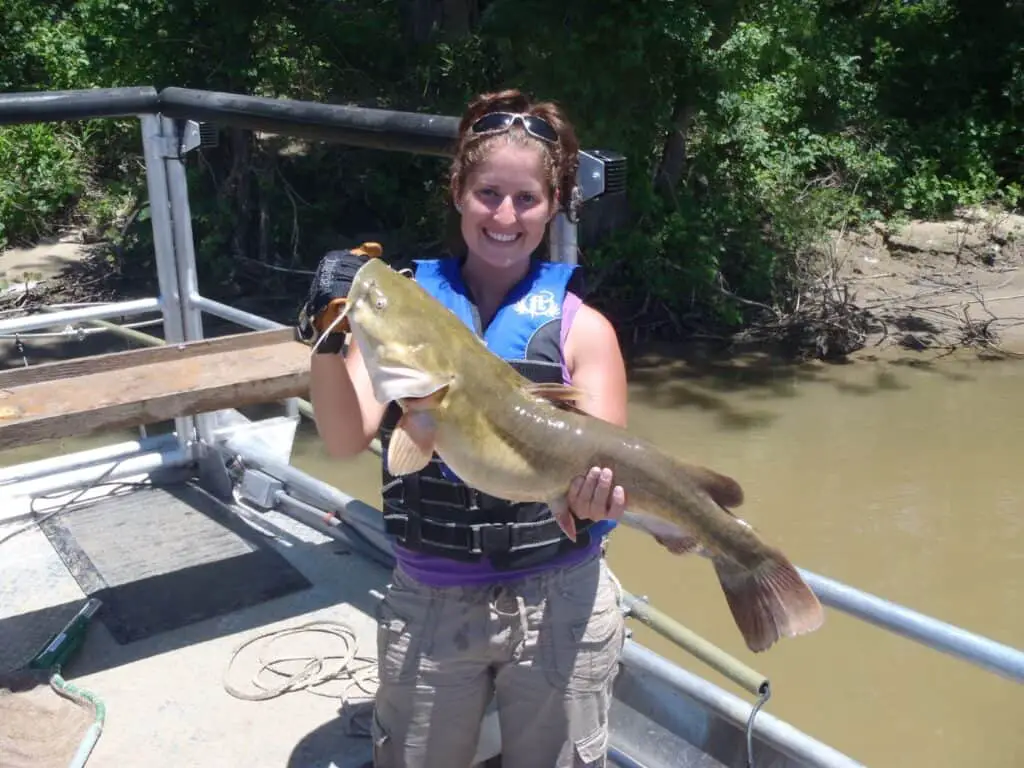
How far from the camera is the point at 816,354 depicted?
11.7 metres

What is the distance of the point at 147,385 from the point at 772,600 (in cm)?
189

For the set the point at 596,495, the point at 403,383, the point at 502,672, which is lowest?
the point at 502,672

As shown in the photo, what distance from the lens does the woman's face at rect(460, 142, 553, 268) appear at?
6.73ft

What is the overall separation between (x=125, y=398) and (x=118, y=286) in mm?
10972

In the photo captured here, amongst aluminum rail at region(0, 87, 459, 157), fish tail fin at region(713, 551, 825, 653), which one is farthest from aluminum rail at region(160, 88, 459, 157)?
fish tail fin at region(713, 551, 825, 653)

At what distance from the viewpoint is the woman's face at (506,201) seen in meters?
2.05

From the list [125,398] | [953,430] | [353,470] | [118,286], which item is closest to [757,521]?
[953,430]

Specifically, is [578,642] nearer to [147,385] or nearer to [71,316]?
[147,385]

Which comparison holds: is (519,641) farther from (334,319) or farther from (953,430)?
(953,430)

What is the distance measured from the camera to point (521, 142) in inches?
81.2

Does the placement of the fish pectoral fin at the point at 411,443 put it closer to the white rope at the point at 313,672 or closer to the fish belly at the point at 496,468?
the fish belly at the point at 496,468

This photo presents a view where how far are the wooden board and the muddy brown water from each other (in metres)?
2.81

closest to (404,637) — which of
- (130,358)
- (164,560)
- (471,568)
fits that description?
(471,568)

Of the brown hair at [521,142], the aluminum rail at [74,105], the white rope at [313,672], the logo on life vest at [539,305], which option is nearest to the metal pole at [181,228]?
the aluminum rail at [74,105]
